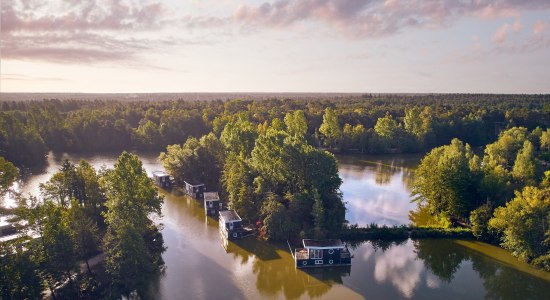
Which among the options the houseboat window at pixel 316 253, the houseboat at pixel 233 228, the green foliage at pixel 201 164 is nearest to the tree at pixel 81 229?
the houseboat at pixel 233 228

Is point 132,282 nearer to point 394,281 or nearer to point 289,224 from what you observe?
point 289,224

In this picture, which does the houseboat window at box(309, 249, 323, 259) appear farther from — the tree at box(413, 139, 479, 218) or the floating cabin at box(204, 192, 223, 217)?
the tree at box(413, 139, 479, 218)

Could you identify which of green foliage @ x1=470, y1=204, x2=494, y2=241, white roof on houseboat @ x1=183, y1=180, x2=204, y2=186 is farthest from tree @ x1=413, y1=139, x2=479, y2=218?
white roof on houseboat @ x1=183, y1=180, x2=204, y2=186

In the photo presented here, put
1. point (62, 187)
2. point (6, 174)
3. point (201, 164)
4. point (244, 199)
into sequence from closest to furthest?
1. point (62, 187)
2. point (244, 199)
3. point (6, 174)
4. point (201, 164)

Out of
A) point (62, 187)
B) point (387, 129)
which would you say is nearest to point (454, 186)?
point (62, 187)

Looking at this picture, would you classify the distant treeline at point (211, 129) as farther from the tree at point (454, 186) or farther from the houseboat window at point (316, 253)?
the houseboat window at point (316, 253)

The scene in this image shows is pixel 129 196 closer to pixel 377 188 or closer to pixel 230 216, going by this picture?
pixel 230 216

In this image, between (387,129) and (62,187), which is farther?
(387,129)
